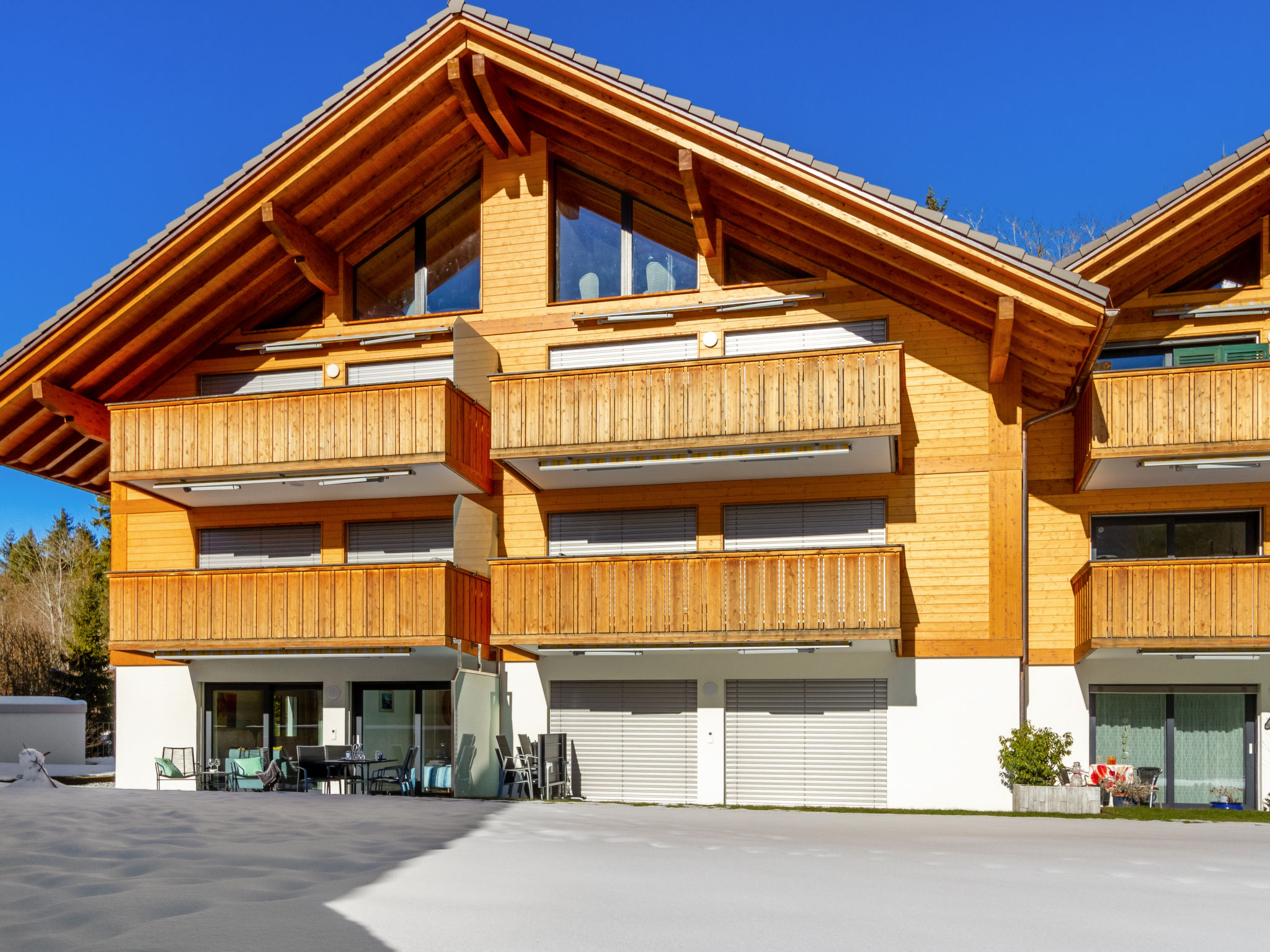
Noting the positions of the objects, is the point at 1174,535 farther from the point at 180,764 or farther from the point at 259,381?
the point at 180,764

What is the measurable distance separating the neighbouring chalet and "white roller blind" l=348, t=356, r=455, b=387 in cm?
5

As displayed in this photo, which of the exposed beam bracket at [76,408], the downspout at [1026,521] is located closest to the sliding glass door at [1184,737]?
the downspout at [1026,521]

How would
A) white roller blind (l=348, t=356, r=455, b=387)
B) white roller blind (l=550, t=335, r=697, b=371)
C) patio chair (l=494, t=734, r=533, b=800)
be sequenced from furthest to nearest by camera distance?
white roller blind (l=348, t=356, r=455, b=387), white roller blind (l=550, t=335, r=697, b=371), patio chair (l=494, t=734, r=533, b=800)

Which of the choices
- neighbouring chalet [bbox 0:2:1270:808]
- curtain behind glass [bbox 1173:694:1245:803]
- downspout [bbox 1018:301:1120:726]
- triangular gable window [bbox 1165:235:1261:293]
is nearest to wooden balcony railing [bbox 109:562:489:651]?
neighbouring chalet [bbox 0:2:1270:808]

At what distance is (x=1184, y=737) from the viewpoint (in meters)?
17.9

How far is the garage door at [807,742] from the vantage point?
18.0 metres

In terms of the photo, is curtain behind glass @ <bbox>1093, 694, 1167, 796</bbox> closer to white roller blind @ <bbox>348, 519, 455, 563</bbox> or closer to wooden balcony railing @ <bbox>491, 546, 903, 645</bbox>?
wooden balcony railing @ <bbox>491, 546, 903, 645</bbox>

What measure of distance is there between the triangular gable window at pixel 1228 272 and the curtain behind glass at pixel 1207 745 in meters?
6.29

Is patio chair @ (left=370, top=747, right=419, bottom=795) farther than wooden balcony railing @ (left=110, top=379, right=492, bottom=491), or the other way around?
patio chair @ (left=370, top=747, right=419, bottom=795)

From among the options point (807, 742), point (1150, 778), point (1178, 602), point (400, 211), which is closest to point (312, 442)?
point (400, 211)

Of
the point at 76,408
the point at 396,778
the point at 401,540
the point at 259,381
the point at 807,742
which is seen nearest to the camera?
the point at 807,742

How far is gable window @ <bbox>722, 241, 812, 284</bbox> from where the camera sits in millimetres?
19234

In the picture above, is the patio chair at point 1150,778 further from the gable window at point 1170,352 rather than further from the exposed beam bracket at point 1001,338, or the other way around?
the exposed beam bracket at point 1001,338

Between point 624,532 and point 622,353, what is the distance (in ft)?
9.81
